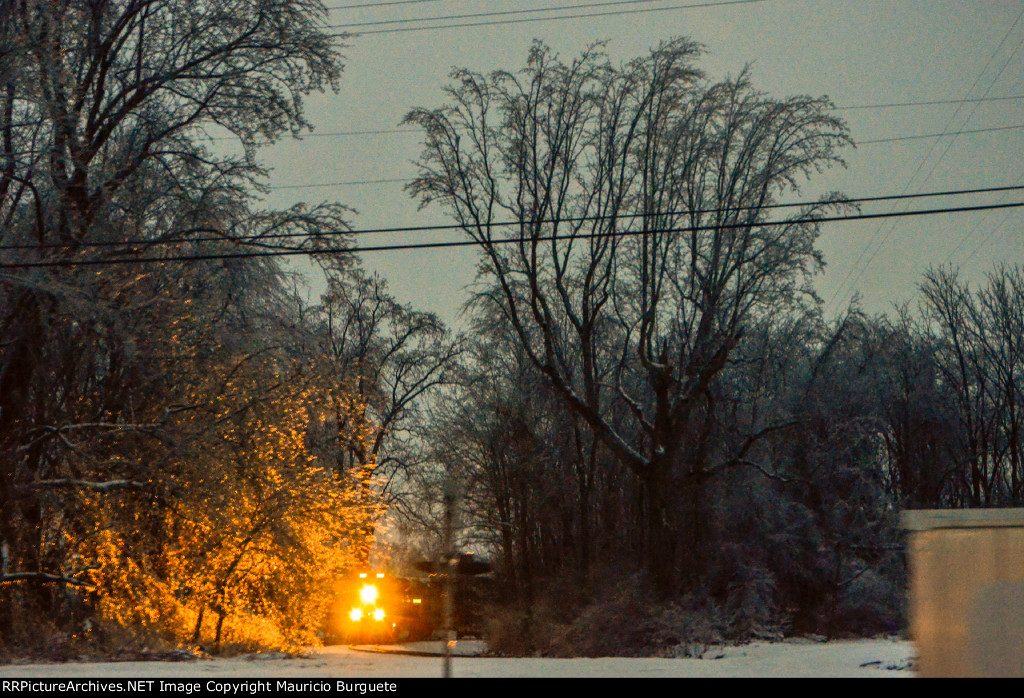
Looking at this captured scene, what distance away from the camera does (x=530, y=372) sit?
38.3 meters

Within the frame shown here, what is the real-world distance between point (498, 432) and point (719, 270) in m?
15.7

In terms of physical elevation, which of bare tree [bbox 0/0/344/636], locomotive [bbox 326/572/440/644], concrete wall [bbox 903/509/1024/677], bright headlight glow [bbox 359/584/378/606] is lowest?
locomotive [bbox 326/572/440/644]

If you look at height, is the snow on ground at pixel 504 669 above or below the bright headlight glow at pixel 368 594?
below

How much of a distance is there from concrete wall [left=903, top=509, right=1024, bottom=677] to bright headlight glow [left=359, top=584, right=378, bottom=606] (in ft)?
59.0

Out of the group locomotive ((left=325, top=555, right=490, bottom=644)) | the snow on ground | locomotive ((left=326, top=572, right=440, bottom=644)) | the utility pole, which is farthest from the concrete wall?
locomotive ((left=326, top=572, right=440, bottom=644))

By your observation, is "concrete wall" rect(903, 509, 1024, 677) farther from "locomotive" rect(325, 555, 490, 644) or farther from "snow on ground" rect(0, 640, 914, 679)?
"snow on ground" rect(0, 640, 914, 679)

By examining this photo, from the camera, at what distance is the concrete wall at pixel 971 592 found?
5.95m

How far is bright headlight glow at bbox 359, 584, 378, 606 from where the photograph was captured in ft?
75.4

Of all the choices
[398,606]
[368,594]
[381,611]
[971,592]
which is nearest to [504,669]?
[971,592]

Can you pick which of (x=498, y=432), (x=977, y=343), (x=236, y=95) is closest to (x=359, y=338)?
(x=498, y=432)

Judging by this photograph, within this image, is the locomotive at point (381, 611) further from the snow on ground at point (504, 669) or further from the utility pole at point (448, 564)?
the utility pole at point (448, 564)

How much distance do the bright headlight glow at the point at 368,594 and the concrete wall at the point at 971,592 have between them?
18.0m

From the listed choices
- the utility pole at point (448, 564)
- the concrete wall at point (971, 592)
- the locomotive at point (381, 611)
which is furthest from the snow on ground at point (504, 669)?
the concrete wall at point (971, 592)

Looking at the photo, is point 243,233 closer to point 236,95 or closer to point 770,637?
point 236,95
